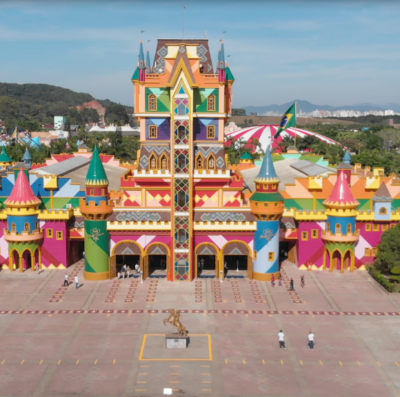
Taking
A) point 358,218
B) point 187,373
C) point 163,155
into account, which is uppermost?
point 163,155

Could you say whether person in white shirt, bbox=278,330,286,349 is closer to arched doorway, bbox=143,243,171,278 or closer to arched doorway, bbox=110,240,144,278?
arched doorway, bbox=143,243,171,278

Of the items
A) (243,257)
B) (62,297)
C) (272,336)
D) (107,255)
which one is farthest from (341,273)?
(62,297)

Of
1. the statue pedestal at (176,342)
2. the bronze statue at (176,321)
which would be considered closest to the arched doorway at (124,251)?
the bronze statue at (176,321)

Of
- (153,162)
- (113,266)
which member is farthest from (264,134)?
(113,266)

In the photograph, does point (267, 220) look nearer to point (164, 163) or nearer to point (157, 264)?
point (164, 163)

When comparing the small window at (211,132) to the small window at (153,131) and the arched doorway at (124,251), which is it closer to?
the small window at (153,131)

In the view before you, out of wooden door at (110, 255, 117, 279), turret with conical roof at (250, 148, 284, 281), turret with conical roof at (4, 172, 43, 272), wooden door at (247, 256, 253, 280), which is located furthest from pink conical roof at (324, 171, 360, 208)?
turret with conical roof at (4, 172, 43, 272)

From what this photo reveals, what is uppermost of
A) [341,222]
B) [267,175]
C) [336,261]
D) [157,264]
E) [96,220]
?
[267,175]

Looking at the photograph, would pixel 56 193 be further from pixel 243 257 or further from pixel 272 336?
pixel 272 336
